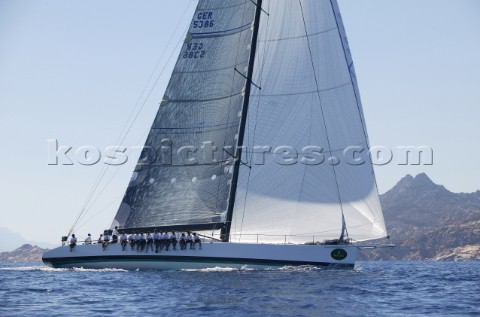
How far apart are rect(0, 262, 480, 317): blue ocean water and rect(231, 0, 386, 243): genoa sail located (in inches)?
123

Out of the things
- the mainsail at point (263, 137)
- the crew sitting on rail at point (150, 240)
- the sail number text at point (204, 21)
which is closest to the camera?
the crew sitting on rail at point (150, 240)

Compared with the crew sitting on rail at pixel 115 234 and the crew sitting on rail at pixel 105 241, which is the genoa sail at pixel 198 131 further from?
the crew sitting on rail at pixel 105 241

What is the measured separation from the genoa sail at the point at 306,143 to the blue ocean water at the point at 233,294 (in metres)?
3.11

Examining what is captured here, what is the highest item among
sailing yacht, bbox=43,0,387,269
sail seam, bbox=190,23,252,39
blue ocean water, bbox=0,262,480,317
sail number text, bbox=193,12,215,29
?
sail number text, bbox=193,12,215,29

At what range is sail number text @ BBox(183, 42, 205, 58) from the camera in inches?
1570

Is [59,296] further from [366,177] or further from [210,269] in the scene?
[366,177]

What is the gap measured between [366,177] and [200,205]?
358 inches

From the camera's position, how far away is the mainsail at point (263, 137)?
3712 cm

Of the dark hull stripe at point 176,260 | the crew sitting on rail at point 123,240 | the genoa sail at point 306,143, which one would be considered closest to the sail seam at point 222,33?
the genoa sail at point 306,143

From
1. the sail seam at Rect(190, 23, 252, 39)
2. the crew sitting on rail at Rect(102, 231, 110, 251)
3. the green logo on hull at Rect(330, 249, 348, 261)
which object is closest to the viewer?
the green logo on hull at Rect(330, 249, 348, 261)

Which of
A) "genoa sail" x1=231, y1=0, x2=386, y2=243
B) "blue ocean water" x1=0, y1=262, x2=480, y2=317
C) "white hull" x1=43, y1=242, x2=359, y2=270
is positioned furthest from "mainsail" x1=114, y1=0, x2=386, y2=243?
"blue ocean water" x1=0, y1=262, x2=480, y2=317

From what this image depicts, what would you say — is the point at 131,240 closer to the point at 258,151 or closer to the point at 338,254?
the point at 258,151

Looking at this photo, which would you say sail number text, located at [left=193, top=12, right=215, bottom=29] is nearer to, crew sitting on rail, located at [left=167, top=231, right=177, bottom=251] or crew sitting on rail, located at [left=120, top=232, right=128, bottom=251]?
crew sitting on rail, located at [left=167, top=231, right=177, bottom=251]

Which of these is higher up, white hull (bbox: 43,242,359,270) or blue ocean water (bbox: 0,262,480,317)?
white hull (bbox: 43,242,359,270)
